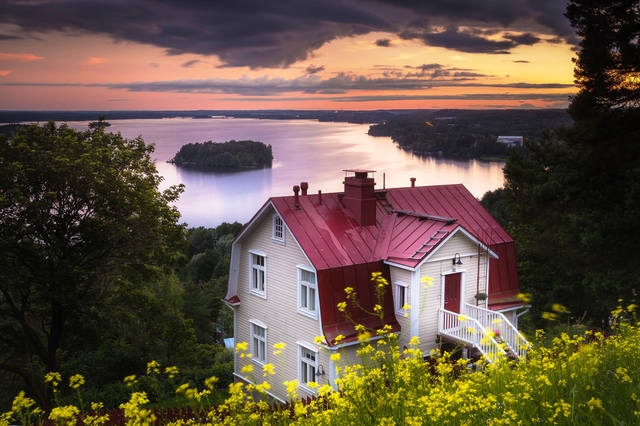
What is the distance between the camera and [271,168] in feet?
352

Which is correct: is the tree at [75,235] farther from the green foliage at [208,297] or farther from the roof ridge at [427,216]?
the roof ridge at [427,216]

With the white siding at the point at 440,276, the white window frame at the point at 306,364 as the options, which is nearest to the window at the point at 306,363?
the white window frame at the point at 306,364

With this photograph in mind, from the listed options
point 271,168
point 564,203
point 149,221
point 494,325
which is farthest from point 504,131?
point 271,168

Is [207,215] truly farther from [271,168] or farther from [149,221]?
[149,221]

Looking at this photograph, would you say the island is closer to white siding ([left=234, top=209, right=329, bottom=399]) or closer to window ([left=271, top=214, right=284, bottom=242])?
white siding ([left=234, top=209, right=329, bottom=399])

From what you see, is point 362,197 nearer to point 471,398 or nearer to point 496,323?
point 496,323

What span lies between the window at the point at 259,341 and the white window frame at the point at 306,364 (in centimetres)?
216

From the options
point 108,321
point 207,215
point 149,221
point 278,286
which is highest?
point 149,221

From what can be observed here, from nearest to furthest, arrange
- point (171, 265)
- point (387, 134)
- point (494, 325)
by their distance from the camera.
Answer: point (494, 325), point (171, 265), point (387, 134)

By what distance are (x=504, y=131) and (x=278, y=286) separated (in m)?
43.8

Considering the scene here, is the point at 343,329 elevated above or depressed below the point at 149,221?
below

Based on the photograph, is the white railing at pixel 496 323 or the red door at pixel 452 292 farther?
the red door at pixel 452 292

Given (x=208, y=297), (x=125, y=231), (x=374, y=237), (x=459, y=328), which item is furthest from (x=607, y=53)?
(x=208, y=297)

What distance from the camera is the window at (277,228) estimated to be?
19.0 metres
